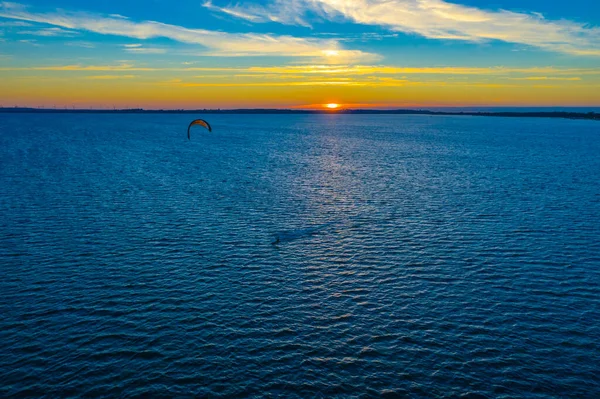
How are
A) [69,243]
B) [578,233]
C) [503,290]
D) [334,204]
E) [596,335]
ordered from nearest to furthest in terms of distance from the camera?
[596,335]
[503,290]
[69,243]
[578,233]
[334,204]

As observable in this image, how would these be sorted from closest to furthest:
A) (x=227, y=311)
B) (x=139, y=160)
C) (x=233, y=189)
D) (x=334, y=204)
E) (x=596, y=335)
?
(x=596, y=335) → (x=227, y=311) → (x=334, y=204) → (x=233, y=189) → (x=139, y=160)

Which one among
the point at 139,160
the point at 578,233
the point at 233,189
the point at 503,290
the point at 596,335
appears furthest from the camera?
the point at 139,160

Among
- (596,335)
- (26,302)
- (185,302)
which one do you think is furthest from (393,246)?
(26,302)

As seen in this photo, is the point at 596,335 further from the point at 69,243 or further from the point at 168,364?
the point at 69,243

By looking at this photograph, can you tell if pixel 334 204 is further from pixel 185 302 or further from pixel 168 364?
pixel 168 364

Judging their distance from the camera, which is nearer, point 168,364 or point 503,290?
point 168,364

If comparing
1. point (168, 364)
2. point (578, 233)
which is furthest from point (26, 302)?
point (578, 233)
